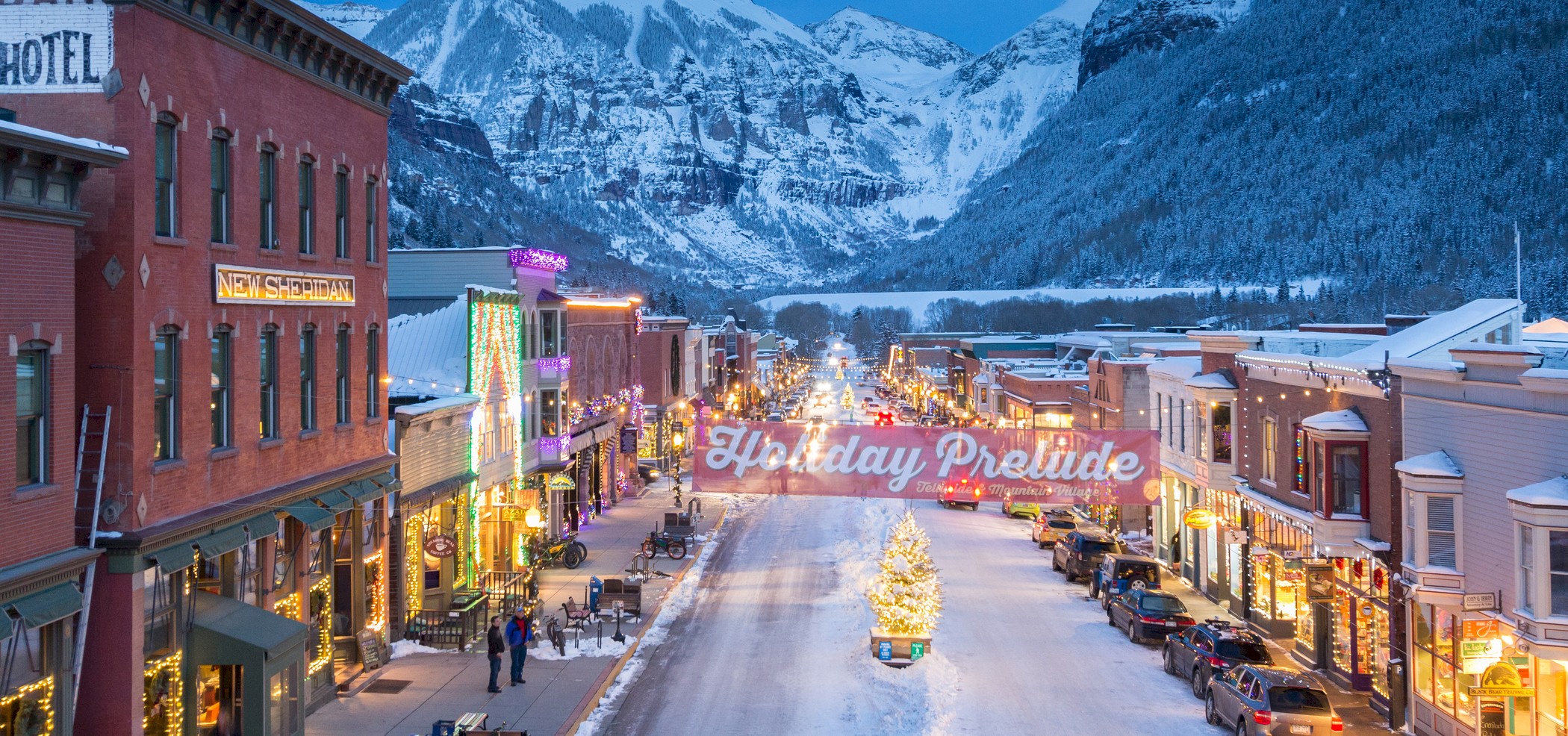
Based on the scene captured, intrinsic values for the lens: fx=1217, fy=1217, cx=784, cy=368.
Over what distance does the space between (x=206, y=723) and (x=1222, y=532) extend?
96.5 feet

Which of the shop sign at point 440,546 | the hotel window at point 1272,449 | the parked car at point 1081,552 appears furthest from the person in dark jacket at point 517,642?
the parked car at point 1081,552

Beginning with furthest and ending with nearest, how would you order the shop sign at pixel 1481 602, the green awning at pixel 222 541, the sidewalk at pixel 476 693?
the sidewalk at pixel 476 693
the shop sign at pixel 1481 602
the green awning at pixel 222 541

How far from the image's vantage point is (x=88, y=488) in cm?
1747

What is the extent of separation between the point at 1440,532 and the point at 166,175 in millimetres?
23426

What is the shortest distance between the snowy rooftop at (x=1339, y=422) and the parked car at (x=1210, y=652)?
16.3 ft

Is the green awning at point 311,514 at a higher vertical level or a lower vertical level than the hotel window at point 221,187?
lower

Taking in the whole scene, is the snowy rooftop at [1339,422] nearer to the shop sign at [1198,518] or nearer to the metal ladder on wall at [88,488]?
the shop sign at [1198,518]

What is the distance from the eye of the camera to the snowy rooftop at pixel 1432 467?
75.0ft

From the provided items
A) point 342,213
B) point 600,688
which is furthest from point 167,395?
point 600,688

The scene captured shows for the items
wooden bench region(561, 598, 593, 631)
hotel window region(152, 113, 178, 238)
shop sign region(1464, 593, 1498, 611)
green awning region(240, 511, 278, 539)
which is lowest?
wooden bench region(561, 598, 593, 631)

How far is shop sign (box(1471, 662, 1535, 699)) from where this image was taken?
20.7 m

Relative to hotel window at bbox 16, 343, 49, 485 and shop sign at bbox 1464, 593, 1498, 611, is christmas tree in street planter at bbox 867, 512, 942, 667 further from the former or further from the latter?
hotel window at bbox 16, 343, 49, 485

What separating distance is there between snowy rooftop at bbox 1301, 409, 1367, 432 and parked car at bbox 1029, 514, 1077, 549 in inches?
798

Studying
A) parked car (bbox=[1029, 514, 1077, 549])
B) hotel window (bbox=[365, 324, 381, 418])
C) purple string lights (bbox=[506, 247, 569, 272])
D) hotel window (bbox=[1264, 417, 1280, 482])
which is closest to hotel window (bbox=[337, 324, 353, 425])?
hotel window (bbox=[365, 324, 381, 418])
